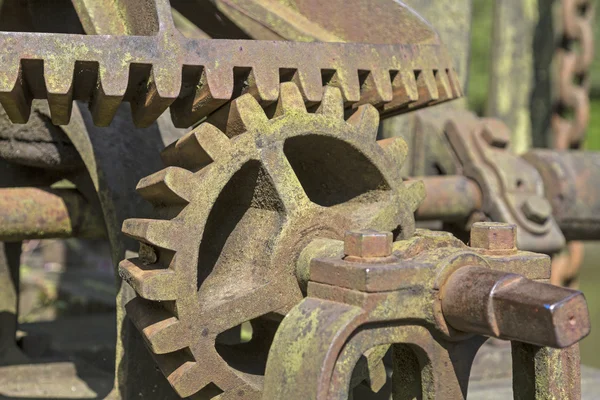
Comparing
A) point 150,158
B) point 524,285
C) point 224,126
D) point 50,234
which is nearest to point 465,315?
point 524,285

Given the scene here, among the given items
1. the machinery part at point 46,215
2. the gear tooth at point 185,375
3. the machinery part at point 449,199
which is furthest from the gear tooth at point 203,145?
the machinery part at point 449,199

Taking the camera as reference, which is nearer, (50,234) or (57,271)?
→ (50,234)

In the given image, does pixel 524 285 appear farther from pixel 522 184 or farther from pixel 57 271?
pixel 57 271

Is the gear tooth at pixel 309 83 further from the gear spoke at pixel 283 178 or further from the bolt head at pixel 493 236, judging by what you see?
the bolt head at pixel 493 236

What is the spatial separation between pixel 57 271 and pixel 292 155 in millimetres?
4438

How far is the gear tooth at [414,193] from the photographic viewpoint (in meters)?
1.83

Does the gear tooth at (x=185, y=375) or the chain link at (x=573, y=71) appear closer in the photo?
the gear tooth at (x=185, y=375)

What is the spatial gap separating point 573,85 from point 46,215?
2507 millimetres

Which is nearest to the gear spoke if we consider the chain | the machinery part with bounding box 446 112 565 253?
the machinery part with bounding box 446 112 565 253

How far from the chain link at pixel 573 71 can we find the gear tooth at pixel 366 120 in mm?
2166

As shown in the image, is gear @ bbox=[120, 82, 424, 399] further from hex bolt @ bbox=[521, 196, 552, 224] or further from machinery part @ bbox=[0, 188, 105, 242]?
A: hex bolt @ bbox=[521, 196, 552, 224]

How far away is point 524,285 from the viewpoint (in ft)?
4.19

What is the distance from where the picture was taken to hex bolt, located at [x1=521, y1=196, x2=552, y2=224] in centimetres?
269

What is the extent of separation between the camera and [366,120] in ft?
5.76
